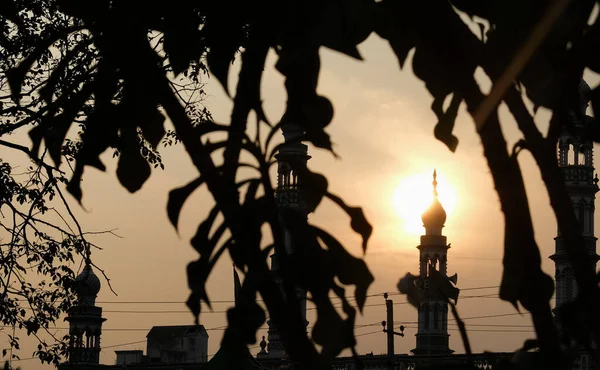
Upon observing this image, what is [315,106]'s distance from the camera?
2.43 metres

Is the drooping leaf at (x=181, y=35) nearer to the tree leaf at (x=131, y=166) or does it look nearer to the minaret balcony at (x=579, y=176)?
the tree leaf at (x=131, y=166)

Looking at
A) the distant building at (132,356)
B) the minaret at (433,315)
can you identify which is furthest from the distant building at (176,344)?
the minaret at (433,315)

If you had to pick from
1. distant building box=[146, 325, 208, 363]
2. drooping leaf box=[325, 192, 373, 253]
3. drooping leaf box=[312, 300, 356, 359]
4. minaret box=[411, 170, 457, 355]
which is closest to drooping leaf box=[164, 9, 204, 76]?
drooping leaf box=[325, 192, 373, 253]

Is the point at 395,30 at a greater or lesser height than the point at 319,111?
greater

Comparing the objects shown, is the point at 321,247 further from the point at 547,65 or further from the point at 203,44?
the point at 547,65

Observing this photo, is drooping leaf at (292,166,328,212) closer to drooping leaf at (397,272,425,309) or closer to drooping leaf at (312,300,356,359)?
drooping leaf at (312,300,356,359)

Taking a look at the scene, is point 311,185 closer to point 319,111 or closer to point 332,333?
point 319,111

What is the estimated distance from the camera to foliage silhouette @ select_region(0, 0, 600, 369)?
211cm

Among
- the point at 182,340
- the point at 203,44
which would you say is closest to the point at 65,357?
the point at 203,44

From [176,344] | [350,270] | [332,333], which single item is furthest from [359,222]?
[176,344]

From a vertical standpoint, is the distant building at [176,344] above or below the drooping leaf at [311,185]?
above

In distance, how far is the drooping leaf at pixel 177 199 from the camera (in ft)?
7.94

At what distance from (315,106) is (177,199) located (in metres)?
0.36

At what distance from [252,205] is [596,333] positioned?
746mm
